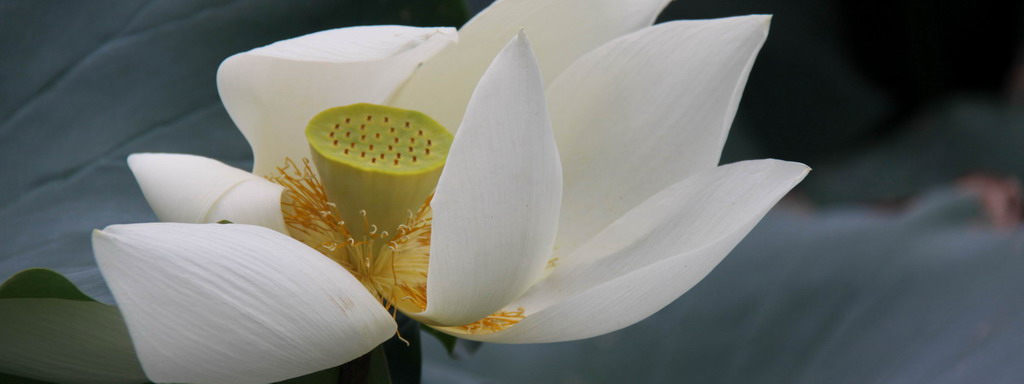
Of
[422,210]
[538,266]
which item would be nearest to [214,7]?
[422,210]

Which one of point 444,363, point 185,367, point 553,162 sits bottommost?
point 444,363

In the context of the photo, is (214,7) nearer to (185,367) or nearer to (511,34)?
(511,34)

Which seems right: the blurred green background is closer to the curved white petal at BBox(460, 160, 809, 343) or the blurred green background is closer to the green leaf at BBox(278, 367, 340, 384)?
the green leaf at BBox(278, 367, 340, 384)

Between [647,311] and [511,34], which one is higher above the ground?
[511,34]

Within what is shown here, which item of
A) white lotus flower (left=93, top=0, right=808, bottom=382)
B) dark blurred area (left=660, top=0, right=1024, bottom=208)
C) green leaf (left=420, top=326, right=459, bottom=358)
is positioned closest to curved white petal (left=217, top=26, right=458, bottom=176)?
white lotus flower (left=93, top=0, right=808, bottom=382)

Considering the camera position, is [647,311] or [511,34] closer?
[647,311]

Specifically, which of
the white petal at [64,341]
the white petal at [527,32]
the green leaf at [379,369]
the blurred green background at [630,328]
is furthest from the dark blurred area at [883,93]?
the white petal at [64,341]

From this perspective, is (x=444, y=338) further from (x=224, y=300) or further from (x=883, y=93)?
(x=883, y=93)

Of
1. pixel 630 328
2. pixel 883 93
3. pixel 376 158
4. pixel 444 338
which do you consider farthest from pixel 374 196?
pixel 883 93
